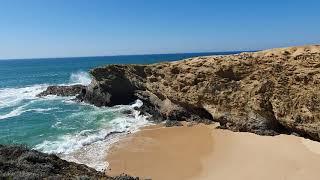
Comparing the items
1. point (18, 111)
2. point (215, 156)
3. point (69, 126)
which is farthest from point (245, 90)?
point (18, 111)

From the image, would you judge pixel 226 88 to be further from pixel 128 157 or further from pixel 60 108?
pixel 60 108

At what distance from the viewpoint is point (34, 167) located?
11133 millimetres

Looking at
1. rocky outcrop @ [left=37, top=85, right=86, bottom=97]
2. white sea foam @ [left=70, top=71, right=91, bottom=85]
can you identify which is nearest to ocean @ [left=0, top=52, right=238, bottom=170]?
rocky outcrop @ [left=37, top=85, right=86, bottom=97]

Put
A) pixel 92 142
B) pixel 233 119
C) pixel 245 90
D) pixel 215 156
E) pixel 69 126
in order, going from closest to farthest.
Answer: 1. pixel 215 156
2. pixel 92 142
3. pixel 245 90
4. pixel 233 119
5. pixel 69 126

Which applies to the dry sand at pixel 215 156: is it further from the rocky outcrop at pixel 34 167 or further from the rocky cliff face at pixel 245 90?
the rocky outcrop at pixel 34 167

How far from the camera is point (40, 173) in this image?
10.7m

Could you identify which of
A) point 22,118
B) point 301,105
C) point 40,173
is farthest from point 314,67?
point 22,118

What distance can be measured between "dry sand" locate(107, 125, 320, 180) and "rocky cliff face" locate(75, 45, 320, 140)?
1.16 m

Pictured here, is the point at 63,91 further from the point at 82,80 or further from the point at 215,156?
the point at 215,156

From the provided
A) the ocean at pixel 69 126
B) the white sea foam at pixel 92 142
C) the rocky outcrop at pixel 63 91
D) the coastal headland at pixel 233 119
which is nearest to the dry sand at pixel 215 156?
the coastal headland at pixel 233 119

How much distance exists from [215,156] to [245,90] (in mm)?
6350

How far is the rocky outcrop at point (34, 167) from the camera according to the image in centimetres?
1048

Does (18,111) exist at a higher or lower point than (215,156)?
lower

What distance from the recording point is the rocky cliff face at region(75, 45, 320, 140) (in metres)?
23.2
